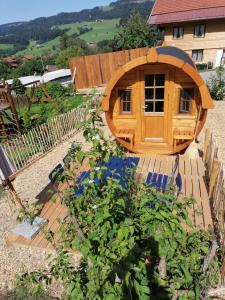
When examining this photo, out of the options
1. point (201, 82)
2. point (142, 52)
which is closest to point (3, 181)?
point (201, 82)

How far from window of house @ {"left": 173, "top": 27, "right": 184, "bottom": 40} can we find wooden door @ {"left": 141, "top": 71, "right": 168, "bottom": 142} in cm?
2300

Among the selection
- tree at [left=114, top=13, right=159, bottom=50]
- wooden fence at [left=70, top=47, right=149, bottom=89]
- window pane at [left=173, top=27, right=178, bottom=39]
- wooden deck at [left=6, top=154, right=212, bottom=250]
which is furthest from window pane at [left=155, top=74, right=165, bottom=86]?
tree at [left=114, top=13, right=159, bottom=50]

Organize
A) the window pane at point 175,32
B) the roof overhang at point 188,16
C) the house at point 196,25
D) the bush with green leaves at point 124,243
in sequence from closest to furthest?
the bush with green leaves at point 124,243
the roof overhang at point 188,16
the house at point 196,25
the window pane at point 175,32

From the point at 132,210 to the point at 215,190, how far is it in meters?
3.02

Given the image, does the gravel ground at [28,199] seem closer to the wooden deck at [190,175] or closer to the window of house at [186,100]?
the wooden deck at [190,175]

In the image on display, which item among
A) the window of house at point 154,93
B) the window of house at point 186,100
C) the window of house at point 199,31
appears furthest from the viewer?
the window of house at point 199,31

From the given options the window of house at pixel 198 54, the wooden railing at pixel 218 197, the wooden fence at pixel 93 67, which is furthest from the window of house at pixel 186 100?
the window of house at pixel 198 54

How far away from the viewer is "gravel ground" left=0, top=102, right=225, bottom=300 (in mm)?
4688

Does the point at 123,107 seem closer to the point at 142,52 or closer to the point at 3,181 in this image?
the point at 3,181

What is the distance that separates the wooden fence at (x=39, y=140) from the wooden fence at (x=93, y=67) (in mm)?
10417

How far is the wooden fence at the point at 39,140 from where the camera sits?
873cm

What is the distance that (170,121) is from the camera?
740 centimetres

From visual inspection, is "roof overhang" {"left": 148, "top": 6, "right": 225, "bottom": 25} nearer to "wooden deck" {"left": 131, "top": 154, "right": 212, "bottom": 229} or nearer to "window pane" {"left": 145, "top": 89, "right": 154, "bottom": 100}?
"window pane" {"left": 145, "top": 89, "right": 154, "bottom": 100}

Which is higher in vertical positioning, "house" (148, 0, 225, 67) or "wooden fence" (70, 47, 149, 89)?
"house" (148, 0, 225, 67)
